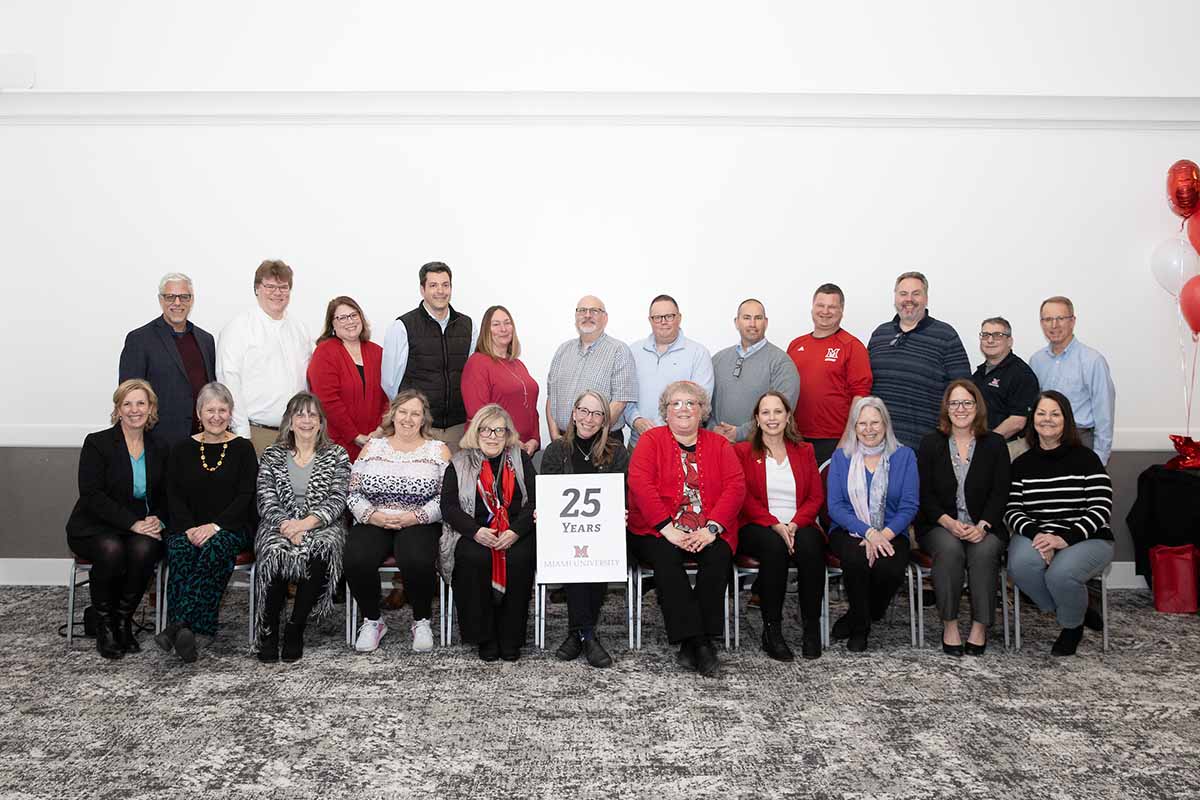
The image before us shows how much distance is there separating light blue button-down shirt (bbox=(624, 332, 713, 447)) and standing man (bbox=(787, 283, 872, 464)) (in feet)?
1.59

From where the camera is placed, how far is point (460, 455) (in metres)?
4.24

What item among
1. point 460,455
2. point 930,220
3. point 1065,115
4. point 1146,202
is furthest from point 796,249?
point 460,455

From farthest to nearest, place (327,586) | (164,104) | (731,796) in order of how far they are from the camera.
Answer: (164,104) → (327,586) → (731,796)

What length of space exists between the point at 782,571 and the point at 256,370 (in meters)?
2.74

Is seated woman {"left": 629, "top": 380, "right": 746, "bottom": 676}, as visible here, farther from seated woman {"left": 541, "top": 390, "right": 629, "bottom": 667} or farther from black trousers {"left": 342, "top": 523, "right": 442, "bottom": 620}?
black trousers {"left": 342, "top": 523, "right": 442, "bottom": 620}

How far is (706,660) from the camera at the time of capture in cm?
382

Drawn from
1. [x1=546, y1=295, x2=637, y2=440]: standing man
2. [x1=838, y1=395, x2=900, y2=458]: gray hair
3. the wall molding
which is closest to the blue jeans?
[x1=838, y1=395, x2=900, y2=458]: gray hair

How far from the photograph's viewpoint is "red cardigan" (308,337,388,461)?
15.3 ft

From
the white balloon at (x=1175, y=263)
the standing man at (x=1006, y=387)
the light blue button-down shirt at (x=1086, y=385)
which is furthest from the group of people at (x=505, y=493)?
the white balloon at (x=1175, y=263)

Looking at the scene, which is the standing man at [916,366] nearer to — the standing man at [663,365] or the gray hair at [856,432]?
the gray hair at [856,432]

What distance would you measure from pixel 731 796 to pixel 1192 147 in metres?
5.08

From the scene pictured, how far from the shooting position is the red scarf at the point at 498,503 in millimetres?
4082

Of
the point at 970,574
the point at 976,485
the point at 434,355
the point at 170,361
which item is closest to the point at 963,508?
the point at 976,485

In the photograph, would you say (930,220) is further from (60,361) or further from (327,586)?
(60,361)
